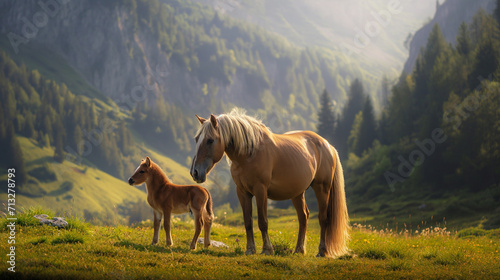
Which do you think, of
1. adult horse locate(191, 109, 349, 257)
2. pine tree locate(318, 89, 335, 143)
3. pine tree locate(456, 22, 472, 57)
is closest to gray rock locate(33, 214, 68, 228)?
adult horse locate(191, 109, 349, 257)

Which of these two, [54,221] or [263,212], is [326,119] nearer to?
[54,221]

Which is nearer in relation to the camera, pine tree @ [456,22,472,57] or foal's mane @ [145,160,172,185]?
foal's mane @ [145,160,172,185]

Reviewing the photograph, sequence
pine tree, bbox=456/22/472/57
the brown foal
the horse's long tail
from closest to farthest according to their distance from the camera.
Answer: the horse's long tail → the brown foal → pine tree, bbox=456/22/472/57

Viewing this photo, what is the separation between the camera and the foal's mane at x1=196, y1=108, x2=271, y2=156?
954 centimetres

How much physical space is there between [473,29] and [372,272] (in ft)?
303

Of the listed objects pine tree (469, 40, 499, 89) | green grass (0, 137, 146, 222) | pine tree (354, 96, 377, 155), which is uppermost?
pine tree (469, 40, 499, 89)

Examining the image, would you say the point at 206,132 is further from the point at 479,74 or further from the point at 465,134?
the point at 479,74

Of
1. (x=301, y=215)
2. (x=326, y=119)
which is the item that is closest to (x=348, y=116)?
(x=326, y=119)

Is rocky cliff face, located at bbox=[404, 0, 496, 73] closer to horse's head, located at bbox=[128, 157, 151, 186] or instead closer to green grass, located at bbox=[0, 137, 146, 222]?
green grass, located at bbox=[0, 137, 146, 222]

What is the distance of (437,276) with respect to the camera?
848 centimetres

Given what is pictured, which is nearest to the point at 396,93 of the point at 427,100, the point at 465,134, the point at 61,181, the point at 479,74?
the point at 427,100

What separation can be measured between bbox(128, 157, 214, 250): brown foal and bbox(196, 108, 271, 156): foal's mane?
251cm

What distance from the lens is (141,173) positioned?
1202 centimetres

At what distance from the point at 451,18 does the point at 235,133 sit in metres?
160
